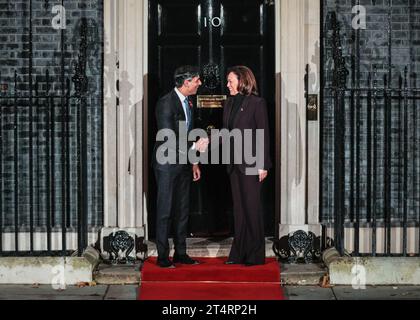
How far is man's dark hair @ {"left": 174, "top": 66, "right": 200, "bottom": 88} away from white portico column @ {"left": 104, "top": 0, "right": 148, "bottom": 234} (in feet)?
1.99

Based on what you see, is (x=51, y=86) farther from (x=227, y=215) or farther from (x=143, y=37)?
(x=227, y=215)

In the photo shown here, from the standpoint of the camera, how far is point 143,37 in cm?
877

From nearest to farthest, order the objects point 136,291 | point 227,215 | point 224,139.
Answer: point 136,291, point 224,139, point 227,215

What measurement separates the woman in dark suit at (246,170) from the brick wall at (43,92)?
141 cm

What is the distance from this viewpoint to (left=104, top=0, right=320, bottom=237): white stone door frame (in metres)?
8.70

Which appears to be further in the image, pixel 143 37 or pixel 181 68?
pixel 143 37

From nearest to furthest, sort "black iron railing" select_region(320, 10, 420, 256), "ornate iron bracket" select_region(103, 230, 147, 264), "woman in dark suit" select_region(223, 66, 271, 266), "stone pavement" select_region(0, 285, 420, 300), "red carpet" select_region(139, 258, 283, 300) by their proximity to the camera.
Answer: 1. "stone pavement" select_region(0, 285, 420, 300)
2. "red carpet" select_region(139, 258, 283, 300)
3. "woman in dark suit" select_region(223, 66, 271, 266)
4. "ornate iron bracket" select_region(103, 230, 147, 264)
5. "black iron railing" select_region(320, 10, 420, 256)

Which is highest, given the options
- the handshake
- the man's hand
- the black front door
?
the black front door

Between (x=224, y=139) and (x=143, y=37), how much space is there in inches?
51.2

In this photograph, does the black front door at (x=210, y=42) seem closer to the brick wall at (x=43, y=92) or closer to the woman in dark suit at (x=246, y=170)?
the brick wall at (x=43, y=92)

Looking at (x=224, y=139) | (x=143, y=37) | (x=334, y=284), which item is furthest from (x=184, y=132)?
(x=334, y=284)

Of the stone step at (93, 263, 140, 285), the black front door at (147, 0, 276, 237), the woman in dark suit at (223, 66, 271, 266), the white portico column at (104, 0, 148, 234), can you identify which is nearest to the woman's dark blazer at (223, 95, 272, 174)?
the woman in dark suit at (223, 66, 271, 266)

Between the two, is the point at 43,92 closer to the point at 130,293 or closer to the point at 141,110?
the point at 141,110

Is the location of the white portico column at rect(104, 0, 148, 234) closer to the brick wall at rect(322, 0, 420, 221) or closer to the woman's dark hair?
the woman's dark hair
